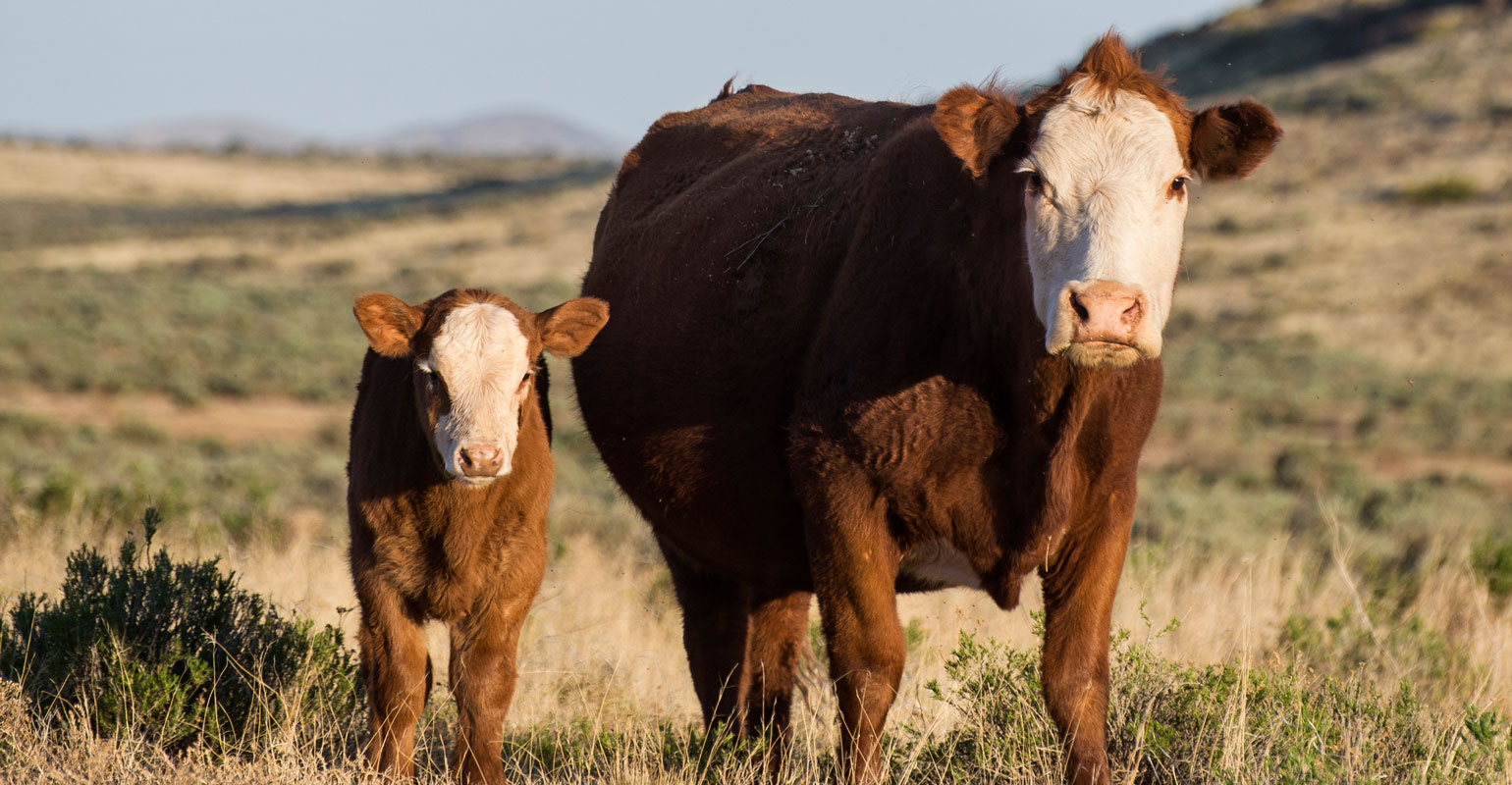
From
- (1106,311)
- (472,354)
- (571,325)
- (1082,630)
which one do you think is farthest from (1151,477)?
(1106,311)

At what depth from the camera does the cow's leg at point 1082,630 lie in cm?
466

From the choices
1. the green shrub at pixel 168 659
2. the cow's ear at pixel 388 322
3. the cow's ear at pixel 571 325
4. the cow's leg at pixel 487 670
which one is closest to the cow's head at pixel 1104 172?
the cow's ear at pixel 571 325

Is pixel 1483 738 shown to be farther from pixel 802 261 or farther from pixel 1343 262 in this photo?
pixel 1343 262

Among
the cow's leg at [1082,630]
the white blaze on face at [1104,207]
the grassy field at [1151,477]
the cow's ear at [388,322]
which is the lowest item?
the grassy field at [1151,477]

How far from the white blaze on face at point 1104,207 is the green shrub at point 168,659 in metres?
3.23

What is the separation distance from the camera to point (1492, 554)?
939 cm

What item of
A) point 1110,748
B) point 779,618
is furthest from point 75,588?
point 1110,748

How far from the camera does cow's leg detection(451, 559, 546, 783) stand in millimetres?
5273

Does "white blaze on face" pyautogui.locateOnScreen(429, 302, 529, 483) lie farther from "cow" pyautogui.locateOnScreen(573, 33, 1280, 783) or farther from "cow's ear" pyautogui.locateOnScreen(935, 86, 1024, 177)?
"cow's ear" pyautogui.locateOnScreen(935, 86, 1024, 177)

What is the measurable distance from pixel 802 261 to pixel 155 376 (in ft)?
75.5

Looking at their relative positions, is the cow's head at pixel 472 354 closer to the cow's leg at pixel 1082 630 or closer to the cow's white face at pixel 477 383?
the cow's white face at pixel 477 383

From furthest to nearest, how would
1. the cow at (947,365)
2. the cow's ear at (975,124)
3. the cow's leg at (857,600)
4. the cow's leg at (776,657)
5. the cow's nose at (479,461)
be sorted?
the cow's leg at (776,657) < the cow's nose at (479,461) < the cow's leg at (857,600) < the cow's ear at (975,124) < the cow at (947,365)

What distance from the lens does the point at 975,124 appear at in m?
4.36

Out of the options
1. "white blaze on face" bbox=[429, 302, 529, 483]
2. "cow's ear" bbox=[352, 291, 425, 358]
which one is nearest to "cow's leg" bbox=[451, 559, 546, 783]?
"white blaze on face" bbox=[429, 302, 529, 483]
